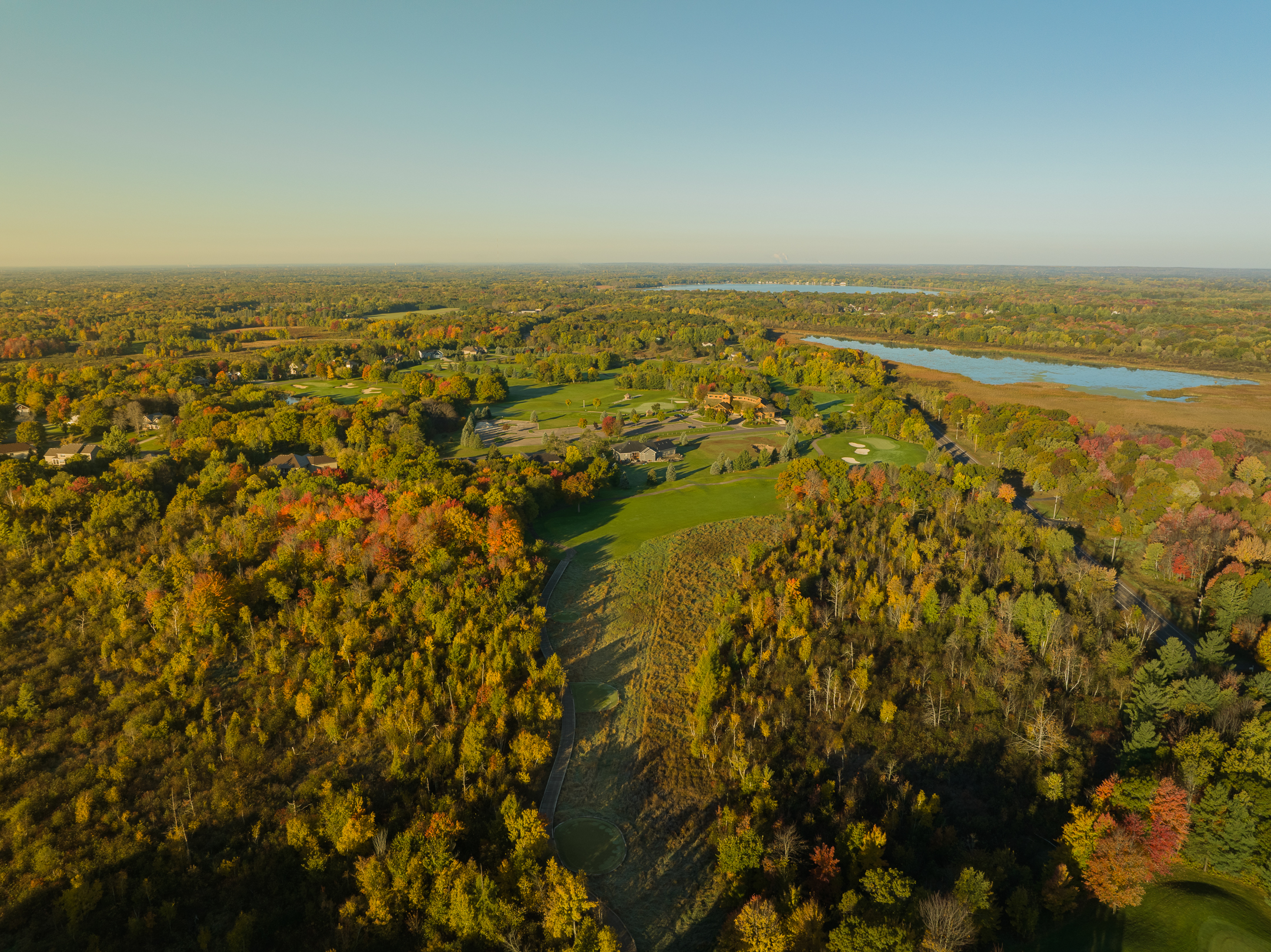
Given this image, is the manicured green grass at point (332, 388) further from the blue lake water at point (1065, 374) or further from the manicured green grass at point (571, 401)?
the blue lake water at point (1065, 374)

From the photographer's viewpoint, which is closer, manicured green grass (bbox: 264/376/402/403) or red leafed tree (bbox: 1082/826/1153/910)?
red leafed tree (bbox: 1082/826/1153/910)

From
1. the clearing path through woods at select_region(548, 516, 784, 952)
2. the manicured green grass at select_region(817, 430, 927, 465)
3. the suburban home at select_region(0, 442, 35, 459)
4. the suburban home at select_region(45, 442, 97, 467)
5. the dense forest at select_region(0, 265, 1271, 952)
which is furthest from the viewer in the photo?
the manicured green grass at select_region(817, 430, 927, 465)

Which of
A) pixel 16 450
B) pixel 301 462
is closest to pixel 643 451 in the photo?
pixel 301 462

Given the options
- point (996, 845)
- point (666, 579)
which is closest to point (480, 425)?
point (666, 579)

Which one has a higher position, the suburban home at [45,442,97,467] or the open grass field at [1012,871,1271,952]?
the suburban home at [45,442,97,467]

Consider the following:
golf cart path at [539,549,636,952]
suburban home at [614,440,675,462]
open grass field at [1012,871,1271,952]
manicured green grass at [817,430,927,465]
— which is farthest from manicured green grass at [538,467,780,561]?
open grass field at [1012,871,1271,952]

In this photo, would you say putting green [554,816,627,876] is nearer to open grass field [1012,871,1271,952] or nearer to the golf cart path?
the golf cart path

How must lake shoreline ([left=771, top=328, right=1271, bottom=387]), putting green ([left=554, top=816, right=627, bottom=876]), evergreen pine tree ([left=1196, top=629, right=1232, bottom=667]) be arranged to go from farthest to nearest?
lake shoreline ([left=771, top=328, right=1271, bottom=387]) → evergreen pine tree ([left=1196, top=629, right=1232, bottom=667]) → putting green ([left=554, top=816, right=627, bottom=876])

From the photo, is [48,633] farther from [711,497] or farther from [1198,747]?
[1198,747]
